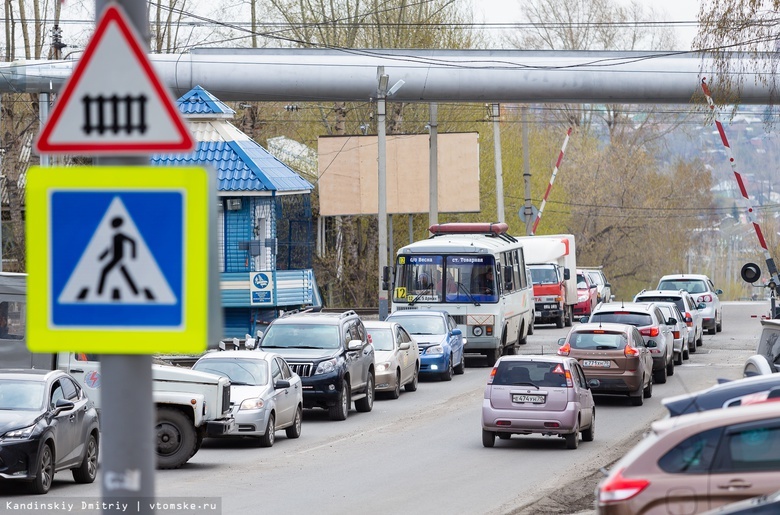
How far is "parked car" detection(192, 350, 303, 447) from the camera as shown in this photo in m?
19.5

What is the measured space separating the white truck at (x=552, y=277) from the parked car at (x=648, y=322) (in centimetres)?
1762

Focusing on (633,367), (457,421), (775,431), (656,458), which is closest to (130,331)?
(656,458)

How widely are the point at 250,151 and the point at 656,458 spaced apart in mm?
33388

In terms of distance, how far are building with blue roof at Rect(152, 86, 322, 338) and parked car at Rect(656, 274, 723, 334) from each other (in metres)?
13.2

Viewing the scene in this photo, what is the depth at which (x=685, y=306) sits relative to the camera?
38375 millimetres

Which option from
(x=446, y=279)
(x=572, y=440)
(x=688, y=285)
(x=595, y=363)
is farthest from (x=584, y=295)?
(x=572, y=440)

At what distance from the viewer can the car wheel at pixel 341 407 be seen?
2383 cm

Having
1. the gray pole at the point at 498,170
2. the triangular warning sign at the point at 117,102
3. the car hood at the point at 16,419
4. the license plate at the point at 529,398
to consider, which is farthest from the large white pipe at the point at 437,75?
the triangular warning sign at the point at 117,102

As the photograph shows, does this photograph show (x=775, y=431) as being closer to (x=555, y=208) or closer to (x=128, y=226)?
(x=128, y=226)

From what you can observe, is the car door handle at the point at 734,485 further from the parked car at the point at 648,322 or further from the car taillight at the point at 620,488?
the parked car at the point at 648,322

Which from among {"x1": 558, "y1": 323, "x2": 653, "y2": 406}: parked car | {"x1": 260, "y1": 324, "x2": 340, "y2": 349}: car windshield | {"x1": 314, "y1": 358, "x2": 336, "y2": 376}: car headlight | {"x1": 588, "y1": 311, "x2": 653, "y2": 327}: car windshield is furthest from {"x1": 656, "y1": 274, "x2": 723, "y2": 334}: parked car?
{"x1": 314, "y1": 358, "x2": 336, "y2": 376}: car headlight

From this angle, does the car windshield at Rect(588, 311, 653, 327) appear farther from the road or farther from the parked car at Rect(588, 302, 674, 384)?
the road

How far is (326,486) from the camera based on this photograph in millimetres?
15445

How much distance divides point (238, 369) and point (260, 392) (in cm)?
91
